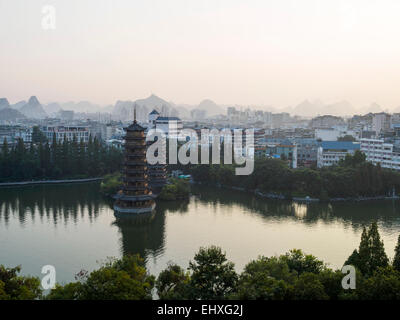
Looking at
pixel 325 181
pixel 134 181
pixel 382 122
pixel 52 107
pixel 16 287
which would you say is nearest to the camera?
pixel 16 287

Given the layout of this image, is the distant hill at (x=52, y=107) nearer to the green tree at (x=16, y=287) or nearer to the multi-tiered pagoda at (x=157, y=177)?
the multi-tiered pagoda at (x=157, y=177)

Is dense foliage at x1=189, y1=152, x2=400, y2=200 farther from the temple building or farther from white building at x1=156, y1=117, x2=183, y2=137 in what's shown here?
white building at x1=156, y1=117, x2=183, y2=137

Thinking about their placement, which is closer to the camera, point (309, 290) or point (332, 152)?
point (309, 290)

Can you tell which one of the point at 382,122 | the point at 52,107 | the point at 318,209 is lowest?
the point at 318,209

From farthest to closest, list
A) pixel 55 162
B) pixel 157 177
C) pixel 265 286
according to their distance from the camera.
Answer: pixel 55 162, pixel 157 177, pixel 265 286

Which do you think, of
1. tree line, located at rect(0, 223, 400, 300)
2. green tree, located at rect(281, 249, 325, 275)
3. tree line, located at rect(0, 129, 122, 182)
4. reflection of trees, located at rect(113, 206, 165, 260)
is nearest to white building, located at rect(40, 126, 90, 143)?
tree line, located at rect(0, 129, 122, 182)

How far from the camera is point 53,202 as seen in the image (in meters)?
15.3

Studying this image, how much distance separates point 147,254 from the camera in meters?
9.88

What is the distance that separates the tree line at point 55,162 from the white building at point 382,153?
45.3ft

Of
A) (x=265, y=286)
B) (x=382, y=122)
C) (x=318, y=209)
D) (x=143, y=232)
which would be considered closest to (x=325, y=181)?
(x=318, y=209)

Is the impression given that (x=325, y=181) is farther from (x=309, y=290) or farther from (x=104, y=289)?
(x=104, y=289)

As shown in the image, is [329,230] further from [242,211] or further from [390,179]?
[390,179]

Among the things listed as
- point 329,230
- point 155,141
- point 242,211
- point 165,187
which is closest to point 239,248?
point 329,230

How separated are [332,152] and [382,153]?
261cm
